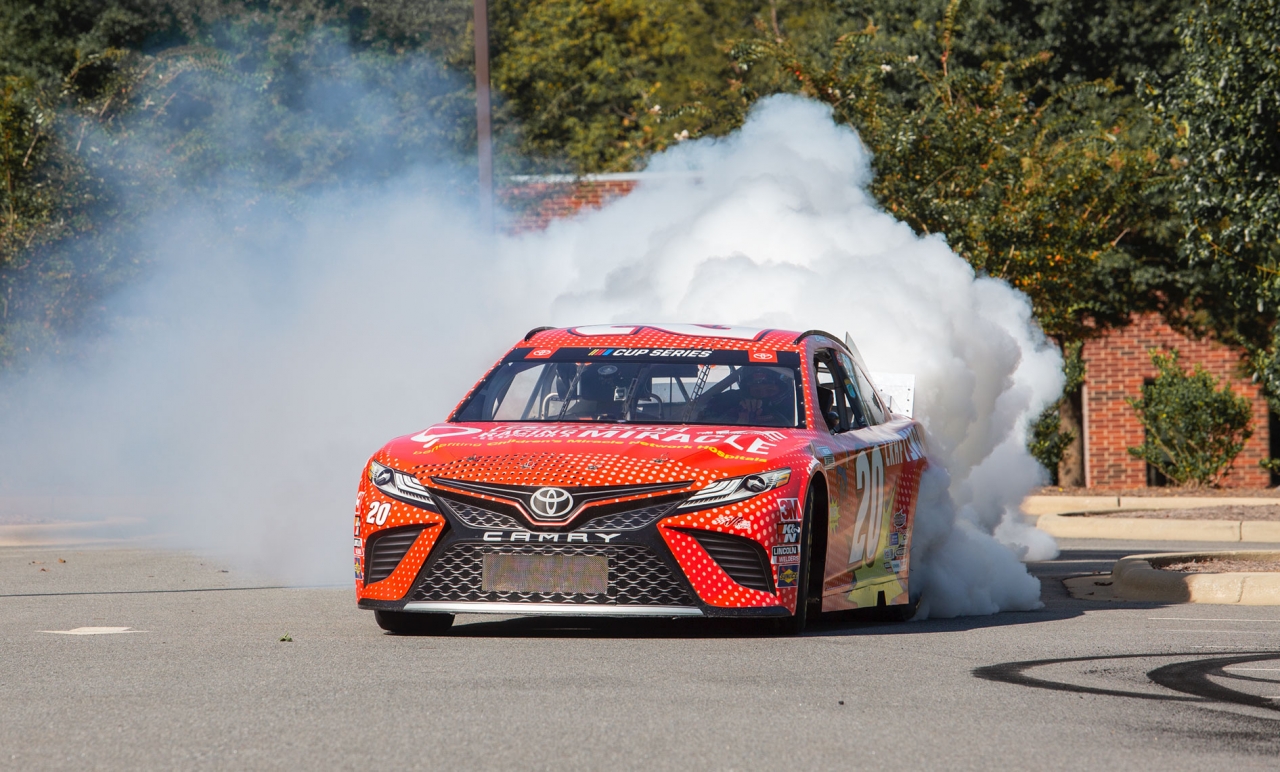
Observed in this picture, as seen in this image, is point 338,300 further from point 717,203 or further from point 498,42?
point 498,42

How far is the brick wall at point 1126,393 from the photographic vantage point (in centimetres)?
2905

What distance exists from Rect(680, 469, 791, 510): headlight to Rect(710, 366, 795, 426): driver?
0.88 meters

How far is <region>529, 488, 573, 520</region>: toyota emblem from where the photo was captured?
8.09 metres

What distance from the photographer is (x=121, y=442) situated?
67.9 ft

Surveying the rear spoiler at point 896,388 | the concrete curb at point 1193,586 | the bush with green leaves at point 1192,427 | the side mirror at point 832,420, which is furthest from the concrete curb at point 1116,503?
the side mirror at point 832,420

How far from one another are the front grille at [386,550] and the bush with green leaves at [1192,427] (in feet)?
59.6

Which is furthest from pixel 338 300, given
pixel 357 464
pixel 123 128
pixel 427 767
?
pixel 427 767

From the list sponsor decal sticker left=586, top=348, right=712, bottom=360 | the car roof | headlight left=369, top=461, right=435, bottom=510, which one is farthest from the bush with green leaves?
headlight left=369, top=461, right=435, bottom=510

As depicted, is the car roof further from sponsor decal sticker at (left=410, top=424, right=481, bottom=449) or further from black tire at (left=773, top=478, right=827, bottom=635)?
black tire at (left=773, top=478, right=827, bottom=635)

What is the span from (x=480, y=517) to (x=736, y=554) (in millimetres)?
1107

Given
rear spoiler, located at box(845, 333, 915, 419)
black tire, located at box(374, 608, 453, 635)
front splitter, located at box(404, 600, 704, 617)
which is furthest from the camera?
rear spoiler, located at box(845, 333, 915, 419)

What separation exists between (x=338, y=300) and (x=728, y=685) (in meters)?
10.9

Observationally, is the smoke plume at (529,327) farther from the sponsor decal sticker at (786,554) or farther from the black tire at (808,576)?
the sponsor decal sticker at (786,554)

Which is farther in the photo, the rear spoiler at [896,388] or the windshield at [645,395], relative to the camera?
the rear spoiler at [896,388]
